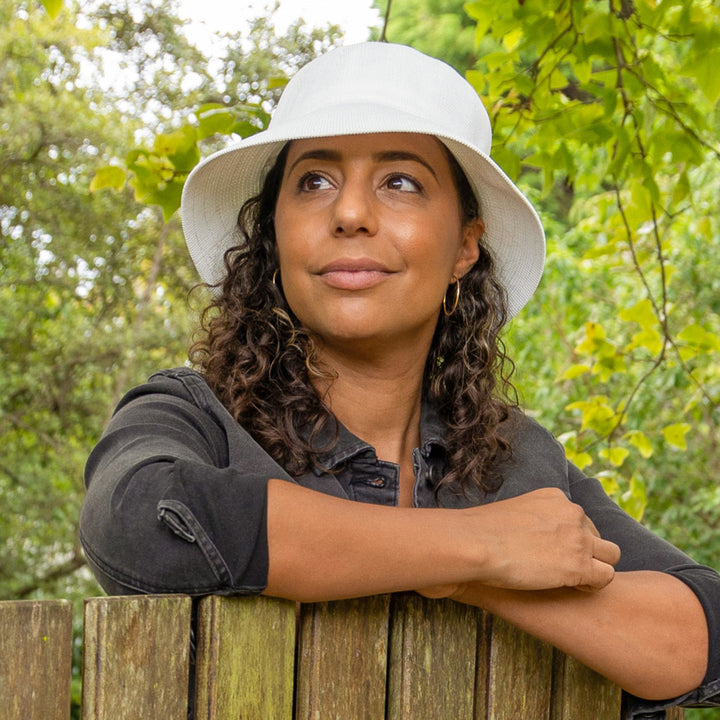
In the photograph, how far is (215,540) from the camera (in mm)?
1274

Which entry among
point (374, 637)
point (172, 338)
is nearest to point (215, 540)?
point (374, 637)

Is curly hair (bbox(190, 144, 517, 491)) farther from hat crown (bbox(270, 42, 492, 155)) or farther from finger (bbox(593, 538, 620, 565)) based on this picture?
finger (bbox(593, 538, 620, 565))

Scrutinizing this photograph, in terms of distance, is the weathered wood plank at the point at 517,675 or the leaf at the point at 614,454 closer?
the weathered wood plank at the point at 517,675

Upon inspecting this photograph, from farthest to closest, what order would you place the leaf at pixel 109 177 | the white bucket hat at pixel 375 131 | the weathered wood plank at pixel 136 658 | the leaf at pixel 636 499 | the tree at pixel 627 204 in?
1. the leaf at pixel 636 499
2. the leaf at pixel 109 177
3. the tree at pixel 627 204
4. the white bucket hat at pixel 375 131
5. the weathered wood plank at pixel 136 658

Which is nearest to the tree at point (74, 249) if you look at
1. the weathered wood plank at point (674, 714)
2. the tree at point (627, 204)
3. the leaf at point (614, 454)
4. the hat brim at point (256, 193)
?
the tree at point (627, 204)

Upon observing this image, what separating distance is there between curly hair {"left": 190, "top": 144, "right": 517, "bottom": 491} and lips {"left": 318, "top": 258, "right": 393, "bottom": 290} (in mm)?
Answer: 177

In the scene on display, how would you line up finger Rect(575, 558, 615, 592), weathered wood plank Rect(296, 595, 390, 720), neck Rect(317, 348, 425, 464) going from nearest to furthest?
weathered wood plank Rect(296, 595, 390, 720), finger Rect(575, 558, 615, 592), neck Rect(317, 348, 425, 464)

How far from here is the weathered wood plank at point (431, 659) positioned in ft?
4.92

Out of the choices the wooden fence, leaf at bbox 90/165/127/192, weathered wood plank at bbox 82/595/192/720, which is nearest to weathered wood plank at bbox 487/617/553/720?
the wooden fence

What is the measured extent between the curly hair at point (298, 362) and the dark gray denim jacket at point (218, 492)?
41 millimetres

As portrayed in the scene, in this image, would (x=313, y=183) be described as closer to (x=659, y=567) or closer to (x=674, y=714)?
(x=659, y=567)

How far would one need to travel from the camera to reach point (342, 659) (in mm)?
1433

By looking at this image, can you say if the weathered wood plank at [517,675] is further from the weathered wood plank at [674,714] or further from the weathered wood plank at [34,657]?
the weathered wood plank at [34,657]

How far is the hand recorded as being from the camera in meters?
1.42
